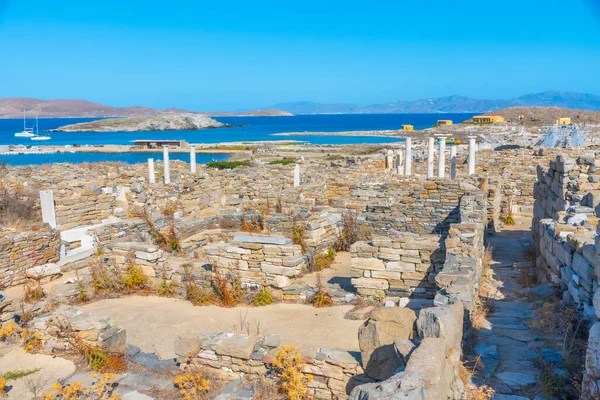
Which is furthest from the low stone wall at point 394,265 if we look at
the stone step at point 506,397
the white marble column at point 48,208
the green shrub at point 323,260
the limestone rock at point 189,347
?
the white marble column at point 48,208

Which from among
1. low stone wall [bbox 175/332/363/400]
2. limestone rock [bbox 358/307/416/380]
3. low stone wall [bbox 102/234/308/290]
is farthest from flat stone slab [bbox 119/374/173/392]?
low stone wall [bbox 102/234/308/290]

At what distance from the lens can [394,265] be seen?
7.78 m

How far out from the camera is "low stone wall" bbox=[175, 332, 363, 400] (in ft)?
15.7

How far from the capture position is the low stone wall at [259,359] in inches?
188

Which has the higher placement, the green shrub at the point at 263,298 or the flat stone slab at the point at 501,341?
the flat stone slab at the point at 501,341

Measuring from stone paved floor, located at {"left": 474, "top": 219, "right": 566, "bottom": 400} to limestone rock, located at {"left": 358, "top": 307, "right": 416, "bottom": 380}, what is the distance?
3.08 feet

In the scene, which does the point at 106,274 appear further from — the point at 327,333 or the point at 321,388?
the point at 321,388

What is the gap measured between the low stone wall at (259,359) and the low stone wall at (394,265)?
282cm

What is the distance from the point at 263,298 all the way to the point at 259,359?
279 centimetres

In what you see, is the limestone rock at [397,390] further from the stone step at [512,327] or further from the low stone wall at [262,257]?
the low stone wall at [262,257]

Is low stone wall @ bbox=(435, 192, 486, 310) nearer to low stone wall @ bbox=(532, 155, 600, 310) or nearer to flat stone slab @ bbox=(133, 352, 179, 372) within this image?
low stone wall @ bbox=(532, 155, 600, 310)

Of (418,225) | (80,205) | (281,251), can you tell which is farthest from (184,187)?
(281,251)

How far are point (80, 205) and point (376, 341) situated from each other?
11727mm

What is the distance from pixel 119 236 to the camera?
1113 centimetres
